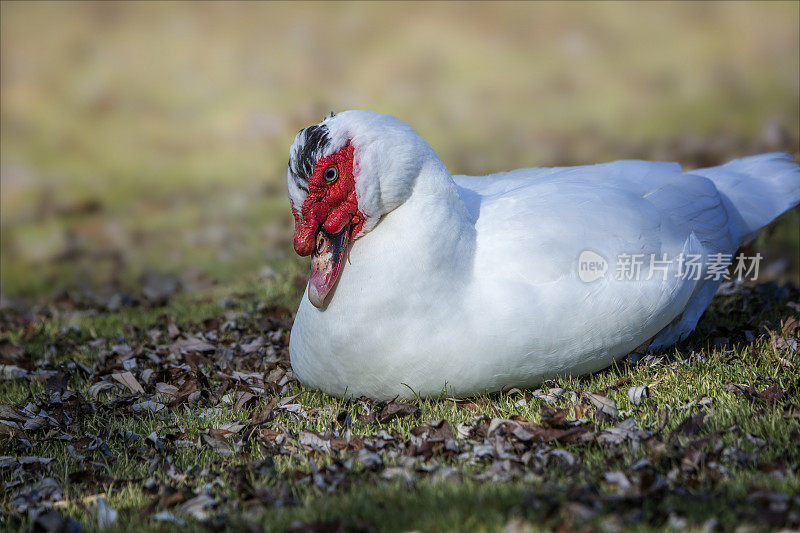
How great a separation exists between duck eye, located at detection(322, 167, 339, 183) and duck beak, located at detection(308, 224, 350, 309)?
257 millimetres

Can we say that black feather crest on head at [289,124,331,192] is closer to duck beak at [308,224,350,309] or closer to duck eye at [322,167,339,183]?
duck eye at [322,167,339,183]

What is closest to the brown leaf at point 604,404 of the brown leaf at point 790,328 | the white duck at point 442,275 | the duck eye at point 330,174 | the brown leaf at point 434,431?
the white duck at point 442,275

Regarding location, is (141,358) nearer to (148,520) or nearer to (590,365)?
(148,520)

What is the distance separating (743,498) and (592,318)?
54.0 inches

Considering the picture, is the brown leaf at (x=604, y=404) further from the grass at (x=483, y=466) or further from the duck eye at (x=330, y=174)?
the duck eye at (x=330, y=174)

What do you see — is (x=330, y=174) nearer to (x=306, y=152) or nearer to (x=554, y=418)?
(x=306, y=152)

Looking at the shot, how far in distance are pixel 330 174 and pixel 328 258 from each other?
0.44 meters

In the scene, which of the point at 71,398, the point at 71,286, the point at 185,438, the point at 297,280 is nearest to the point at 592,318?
the point at 185,438

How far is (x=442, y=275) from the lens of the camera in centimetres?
382

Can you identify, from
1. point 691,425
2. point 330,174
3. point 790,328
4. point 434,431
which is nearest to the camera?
point 691,425

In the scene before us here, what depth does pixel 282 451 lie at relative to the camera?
361cm

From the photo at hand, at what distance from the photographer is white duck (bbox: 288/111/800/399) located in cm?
379

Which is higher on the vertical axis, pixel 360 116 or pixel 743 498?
pixel 360 116

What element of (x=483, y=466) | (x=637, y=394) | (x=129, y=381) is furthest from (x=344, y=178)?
(x=129, y=381)
